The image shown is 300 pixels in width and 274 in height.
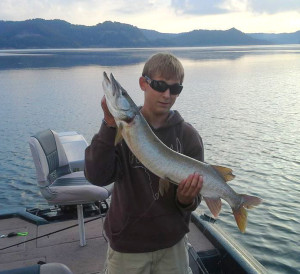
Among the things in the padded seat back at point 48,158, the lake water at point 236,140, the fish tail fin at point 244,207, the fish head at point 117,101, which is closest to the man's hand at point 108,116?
the fish head at point 117,101

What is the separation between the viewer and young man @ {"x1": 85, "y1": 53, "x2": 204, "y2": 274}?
3068mm

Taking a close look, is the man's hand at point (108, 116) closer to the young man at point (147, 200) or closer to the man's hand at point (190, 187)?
the young man at point (147, 200)

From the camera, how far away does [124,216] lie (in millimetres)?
3148

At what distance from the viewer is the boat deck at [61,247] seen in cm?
538

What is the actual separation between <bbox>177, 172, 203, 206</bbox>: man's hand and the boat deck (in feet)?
8.92

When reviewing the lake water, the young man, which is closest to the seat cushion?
the young man

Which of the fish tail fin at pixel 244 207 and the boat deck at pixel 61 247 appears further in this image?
the boat deck at pixel 61 247

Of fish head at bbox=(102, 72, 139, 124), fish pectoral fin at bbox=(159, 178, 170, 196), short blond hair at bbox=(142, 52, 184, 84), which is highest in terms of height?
short blond hair at bbox=(142, 52, 184, 84)

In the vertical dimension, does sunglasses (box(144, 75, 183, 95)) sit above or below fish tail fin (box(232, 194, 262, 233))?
above

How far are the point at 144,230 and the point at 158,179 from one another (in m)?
0.44

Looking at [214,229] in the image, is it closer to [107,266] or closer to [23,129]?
[107,266]

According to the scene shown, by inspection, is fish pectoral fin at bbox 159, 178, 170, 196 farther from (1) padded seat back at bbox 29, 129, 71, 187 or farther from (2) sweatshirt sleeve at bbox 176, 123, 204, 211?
(1) padded seat back at bbox 29, 129, 71, 187

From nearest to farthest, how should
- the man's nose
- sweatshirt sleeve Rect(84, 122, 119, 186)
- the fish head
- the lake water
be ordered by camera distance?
the fish head → sweatshirt sleeve Rect(84, 122, 119, 186) → the man's nose → the lake water

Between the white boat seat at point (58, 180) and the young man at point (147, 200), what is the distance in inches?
85.3
